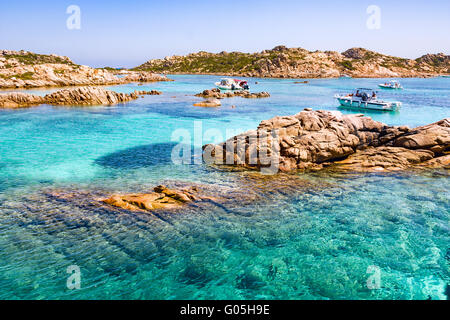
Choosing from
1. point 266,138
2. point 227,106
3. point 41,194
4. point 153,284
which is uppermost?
point 227,106

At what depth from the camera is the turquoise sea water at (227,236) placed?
1084cm

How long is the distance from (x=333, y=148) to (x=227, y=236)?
53.4 feet

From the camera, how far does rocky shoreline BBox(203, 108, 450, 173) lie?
25.2 meters

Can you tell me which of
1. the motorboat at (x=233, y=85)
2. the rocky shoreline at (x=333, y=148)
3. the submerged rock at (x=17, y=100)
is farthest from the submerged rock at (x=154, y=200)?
the motorboat at (x=233, y=85)

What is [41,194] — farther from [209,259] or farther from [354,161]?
[354,161]

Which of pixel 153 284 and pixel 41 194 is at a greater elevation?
pixel 41 194

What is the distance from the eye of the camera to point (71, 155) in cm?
2941

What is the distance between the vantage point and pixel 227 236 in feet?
46.3

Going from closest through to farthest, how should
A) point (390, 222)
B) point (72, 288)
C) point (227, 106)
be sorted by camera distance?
point (72, 288) → point (390, 222) → point (227, 106)

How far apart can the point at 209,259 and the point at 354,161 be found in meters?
19.0

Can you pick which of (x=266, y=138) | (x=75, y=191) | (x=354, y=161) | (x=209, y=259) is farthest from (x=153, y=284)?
(x=354, y=161)

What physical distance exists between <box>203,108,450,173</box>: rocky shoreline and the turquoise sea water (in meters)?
2.33

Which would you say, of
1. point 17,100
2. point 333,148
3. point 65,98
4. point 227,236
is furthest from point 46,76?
point 227,236

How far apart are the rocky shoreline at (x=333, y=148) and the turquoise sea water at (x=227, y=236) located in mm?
2330
